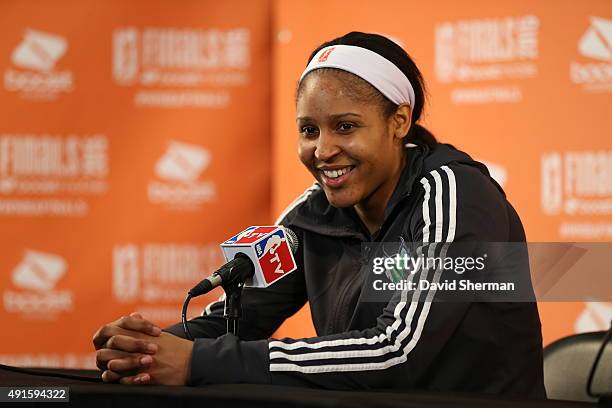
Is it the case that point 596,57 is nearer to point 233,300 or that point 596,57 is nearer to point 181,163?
point 181,163

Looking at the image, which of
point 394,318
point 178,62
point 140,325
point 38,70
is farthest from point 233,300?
point 38,70

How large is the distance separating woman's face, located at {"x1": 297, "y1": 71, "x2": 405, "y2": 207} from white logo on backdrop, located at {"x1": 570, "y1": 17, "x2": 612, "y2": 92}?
1554 millimetres

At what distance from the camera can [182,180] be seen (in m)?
3.94

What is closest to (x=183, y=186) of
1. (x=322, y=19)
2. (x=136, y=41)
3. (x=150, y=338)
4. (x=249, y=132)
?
(x=249, y=132)

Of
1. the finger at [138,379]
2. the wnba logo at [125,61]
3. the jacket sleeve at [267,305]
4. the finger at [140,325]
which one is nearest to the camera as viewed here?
the finger at [138,379]

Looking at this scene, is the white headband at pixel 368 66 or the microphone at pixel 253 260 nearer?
the microphone at pixel 253 260

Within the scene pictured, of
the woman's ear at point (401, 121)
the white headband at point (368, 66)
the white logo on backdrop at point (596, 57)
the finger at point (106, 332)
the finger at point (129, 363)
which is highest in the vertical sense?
the white logo on backdrop at point (596, 57)

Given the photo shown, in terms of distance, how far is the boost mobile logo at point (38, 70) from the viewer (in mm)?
3875

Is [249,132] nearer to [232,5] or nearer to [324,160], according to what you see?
[232,5]

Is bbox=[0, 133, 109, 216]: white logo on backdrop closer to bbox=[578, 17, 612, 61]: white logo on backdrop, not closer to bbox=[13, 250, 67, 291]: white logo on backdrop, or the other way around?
bbox=[13, 250, 67, 291]: white logo on backdrop

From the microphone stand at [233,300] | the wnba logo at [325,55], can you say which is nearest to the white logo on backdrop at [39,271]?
the wnba logo at [325,55]

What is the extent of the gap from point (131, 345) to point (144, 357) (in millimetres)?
46

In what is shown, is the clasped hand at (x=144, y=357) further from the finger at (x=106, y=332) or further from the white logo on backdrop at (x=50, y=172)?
the white logo on backdrop at (x=50, y=172)

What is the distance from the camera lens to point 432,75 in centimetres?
369
